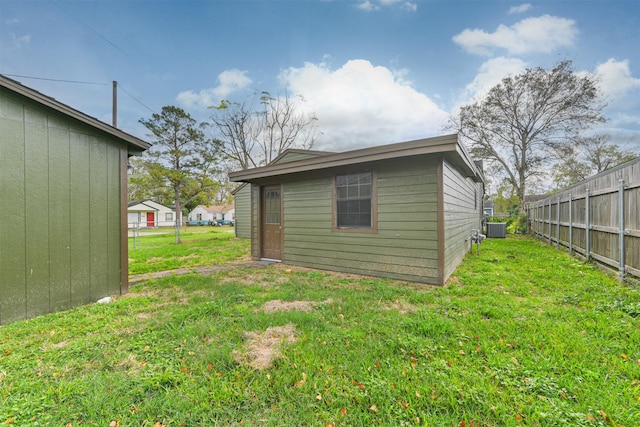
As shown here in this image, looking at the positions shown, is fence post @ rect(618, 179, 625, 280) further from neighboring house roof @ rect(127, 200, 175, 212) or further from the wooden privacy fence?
neighboring house roof @ rect(127, 200, 175, 212)

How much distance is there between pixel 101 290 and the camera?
3719mm

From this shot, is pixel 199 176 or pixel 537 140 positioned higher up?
pixel 537 140

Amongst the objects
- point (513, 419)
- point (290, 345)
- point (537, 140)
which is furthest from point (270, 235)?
point (537, 140)

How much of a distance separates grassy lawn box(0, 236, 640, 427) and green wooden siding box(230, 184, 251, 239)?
420 inches

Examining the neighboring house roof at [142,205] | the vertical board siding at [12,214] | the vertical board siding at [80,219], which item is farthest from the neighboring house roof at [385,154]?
the neighboring house roof at [142,205]

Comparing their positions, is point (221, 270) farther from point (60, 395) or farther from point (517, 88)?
point (517, 88)

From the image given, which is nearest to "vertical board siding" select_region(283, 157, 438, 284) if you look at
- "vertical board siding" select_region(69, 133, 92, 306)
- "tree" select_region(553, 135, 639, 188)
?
"vertical board siding" select_region(69, 133, 92, 306)

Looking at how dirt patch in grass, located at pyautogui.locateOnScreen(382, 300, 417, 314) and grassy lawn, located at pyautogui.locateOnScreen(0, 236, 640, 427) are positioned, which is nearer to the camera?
grassy lawn, located at pyautogui.locateOnScreen(0, 236, 640, 427)

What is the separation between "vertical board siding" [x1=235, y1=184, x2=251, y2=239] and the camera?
14.2m

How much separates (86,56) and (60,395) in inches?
396

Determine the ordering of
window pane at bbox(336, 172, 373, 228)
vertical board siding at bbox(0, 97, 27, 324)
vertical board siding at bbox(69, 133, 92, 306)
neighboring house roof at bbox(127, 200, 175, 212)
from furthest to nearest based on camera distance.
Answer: neighboring house roof at bbox(127, 200, 175, 212), window pane at bbox(336, 172, 373, 228), vertical board siding at bbox(69, 133, 92, 306), vertical board siding at bbox(0, 97, 27, 324)

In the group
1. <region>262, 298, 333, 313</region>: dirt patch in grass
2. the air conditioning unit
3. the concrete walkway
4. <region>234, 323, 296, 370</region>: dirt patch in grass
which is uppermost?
the air conditioning unit

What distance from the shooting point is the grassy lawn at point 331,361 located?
1.56m

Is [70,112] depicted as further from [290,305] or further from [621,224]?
[621,224]
